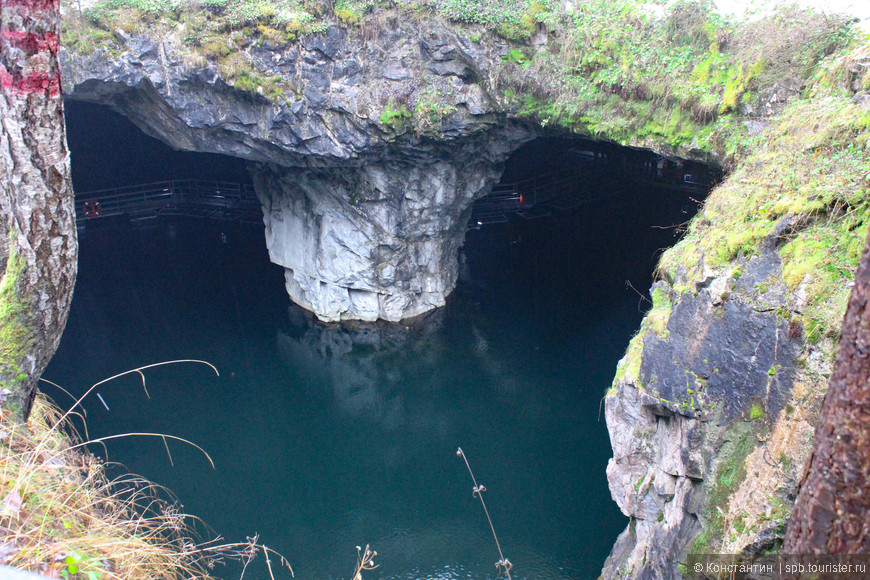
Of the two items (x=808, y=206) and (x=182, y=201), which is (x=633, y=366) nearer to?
(x=808, y=206)

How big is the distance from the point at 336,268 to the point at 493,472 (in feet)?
24.6

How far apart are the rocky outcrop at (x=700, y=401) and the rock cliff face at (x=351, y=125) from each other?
722 centimetres

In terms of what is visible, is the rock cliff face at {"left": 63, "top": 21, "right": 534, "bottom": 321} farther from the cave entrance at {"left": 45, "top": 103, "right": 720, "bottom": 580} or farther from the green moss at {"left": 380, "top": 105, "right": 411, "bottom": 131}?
the cave entrance at {"left": 45, "top": 103, "right": 720, "bottom": 580}

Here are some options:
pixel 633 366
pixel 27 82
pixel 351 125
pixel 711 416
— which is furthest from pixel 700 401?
pixel 351 125

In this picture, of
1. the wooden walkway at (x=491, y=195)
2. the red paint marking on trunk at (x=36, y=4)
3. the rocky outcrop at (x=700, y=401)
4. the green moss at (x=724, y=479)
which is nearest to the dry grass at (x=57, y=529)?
the red paint marking on trunk at (x=36, y=4)

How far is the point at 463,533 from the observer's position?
9.80 m

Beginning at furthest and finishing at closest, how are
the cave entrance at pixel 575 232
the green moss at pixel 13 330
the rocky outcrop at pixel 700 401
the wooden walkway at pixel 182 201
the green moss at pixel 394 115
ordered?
the wooden walkway at pixel 182 201 < the cave entrance at pixel 575 232 < the green moss at pixel 394 115 < the rocky outcrop at pixel 700 401 < the green moss at pixel 13 330

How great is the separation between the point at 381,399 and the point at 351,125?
250 inches

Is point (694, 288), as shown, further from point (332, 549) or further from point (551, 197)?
point (551, 197)

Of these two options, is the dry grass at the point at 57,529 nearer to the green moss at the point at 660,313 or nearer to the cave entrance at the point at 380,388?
the green moss at the point at 660,313

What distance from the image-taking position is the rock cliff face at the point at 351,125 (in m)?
11.3

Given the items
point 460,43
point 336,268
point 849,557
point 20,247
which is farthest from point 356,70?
point 849,557

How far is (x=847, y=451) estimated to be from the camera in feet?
7.85

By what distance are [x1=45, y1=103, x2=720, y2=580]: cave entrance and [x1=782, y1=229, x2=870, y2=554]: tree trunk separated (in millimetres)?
7149
